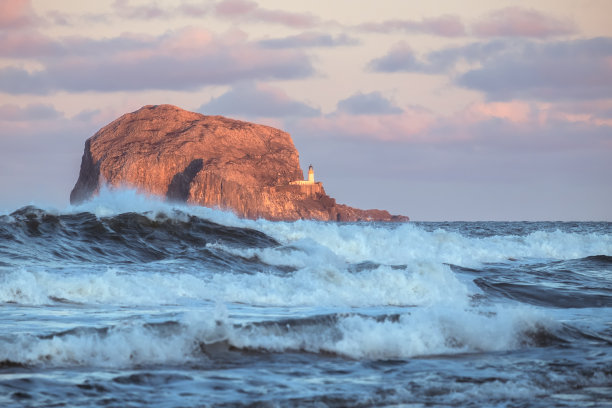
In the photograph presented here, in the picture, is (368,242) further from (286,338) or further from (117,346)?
(117,346)

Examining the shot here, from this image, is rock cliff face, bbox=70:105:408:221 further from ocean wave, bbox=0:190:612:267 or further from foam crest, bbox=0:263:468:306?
→ foam crest, bbox=0:263:468:306

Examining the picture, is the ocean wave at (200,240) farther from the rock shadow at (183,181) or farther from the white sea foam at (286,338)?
the rock shadow at (183,181)

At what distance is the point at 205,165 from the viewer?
155500mm

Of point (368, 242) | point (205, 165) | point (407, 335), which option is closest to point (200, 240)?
point (368, 242)

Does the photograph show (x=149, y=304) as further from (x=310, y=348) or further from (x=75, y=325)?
(x=310, y=348)

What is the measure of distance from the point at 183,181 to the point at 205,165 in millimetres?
7139

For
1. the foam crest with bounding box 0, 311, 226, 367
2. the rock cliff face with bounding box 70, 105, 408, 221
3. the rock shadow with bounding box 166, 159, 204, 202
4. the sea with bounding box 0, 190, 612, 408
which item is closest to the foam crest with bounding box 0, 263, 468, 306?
the sea with bounding box 0, 190, 612, 408

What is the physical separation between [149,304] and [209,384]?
4.38 meters

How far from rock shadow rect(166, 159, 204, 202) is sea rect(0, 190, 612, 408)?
141m

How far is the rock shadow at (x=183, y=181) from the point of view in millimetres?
156000

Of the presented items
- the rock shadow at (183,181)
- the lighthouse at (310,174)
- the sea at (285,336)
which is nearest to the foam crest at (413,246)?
the sea at (285,336)

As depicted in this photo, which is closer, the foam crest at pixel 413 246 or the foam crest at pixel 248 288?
the foam crest at pixel 248 288

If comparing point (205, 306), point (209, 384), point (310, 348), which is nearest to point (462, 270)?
point (205, 306)

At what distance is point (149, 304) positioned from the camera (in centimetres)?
1027
